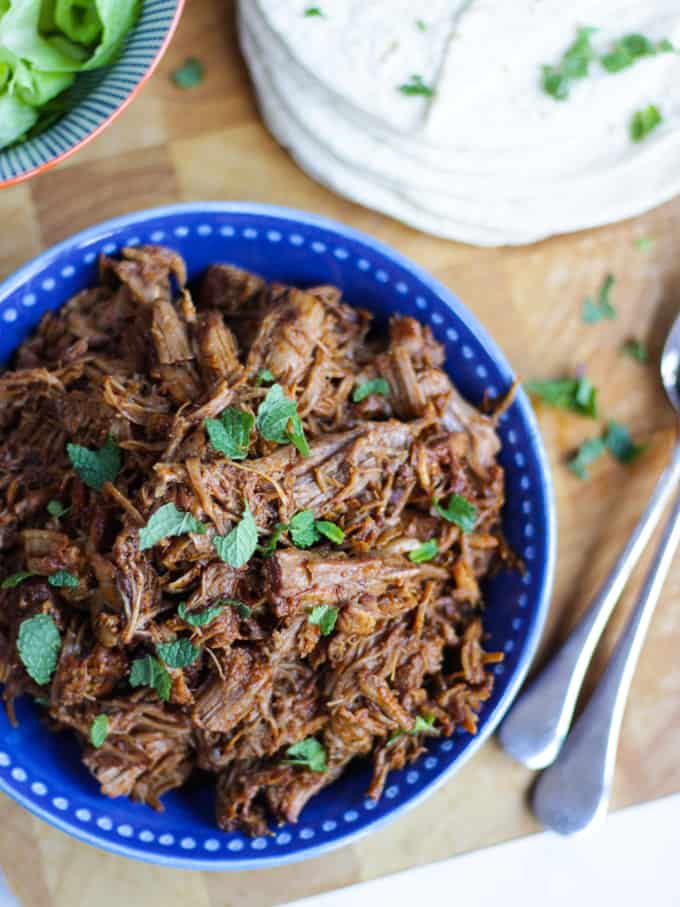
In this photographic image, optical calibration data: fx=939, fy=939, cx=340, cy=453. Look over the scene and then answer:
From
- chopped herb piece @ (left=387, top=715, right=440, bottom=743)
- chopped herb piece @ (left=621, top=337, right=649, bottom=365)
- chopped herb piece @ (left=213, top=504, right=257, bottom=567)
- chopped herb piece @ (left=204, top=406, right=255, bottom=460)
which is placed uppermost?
chopped herb piece @ (left=204, top=406, right=255, bottom=460)

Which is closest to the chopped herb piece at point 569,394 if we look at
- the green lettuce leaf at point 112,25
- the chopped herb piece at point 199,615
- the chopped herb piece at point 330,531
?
the chopped herb piece at point 330,531

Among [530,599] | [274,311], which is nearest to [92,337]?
[274,311]

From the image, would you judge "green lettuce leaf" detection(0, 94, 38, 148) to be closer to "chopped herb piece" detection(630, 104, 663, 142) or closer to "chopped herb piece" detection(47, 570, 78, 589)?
"chopped herb piece" detection(47, 570, 78, 589)

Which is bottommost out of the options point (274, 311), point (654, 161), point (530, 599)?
point (530, 599)

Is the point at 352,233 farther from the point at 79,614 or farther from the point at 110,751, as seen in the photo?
the point at 110,751

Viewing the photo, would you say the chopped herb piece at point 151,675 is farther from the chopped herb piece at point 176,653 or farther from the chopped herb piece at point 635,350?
the chopped herb piece at point 635,350

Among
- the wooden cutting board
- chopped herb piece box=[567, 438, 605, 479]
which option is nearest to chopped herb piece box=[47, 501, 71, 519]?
the wooden cutting board

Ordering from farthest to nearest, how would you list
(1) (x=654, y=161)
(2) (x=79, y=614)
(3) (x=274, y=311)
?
(1) (x=654, y=161) → (3) (x=274, y=311) → (2) (x=79, y=614)
